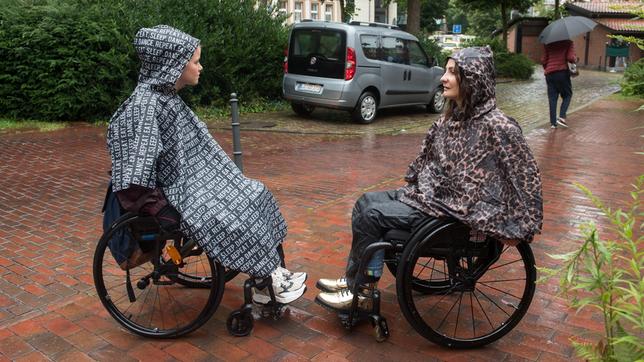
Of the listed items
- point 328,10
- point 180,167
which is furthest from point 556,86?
point 328,10

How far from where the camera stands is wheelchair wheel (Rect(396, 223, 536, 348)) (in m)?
3.13

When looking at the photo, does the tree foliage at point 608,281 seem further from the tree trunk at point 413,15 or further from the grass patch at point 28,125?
the tree trunk at point 413,15

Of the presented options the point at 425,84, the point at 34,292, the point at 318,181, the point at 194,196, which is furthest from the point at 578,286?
the point at 425,84

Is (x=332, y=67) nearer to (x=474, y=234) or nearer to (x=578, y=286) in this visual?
(x=474, y=234)

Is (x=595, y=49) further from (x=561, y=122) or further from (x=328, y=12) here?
(x=561, y=122)

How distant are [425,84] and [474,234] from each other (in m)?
10.9

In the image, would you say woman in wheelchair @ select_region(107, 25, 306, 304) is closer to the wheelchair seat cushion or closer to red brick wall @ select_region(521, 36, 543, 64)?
the wheelchair seat cushion

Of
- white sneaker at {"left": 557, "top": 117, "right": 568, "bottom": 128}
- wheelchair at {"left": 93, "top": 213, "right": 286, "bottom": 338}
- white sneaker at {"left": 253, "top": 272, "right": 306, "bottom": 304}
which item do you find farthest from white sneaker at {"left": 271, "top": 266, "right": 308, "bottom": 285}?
white sneaker at {"left": 557, "top": 117, "right": 568, "bottom": 128}

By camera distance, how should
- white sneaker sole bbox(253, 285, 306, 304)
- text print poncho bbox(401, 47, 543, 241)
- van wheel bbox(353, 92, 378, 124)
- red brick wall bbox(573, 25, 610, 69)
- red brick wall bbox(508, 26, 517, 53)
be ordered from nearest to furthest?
1. text print poncho bbox(401, 47, 543, 241)
2. white sneaker sole bbox(253, 285, 306, 304)
3. van wheel bbox(353, 92, 378, 124)
4. red brick wall bbox(573, 25, 610, 69)
5. red brick wall bbox(508, 26, 517, 53)

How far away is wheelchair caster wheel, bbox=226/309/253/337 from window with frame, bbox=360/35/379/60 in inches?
364

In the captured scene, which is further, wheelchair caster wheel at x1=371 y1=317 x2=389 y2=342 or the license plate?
the license plate

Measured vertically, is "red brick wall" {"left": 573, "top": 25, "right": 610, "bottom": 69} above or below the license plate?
above

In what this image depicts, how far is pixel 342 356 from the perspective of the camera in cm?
324

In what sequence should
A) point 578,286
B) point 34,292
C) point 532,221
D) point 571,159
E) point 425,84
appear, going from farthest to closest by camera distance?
point 425,84
point 571,159
point 34,292
point 532,221
point 578,286
